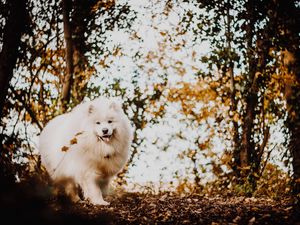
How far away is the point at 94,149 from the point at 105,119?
0.46 meters

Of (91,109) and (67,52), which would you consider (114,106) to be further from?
(67,52)

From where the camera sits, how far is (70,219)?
1465 millimetres

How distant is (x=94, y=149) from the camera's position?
19.8 feet

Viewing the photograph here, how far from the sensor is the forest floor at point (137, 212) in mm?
1366

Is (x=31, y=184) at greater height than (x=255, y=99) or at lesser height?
lesser

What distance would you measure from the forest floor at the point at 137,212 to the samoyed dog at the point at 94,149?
379 millimetres

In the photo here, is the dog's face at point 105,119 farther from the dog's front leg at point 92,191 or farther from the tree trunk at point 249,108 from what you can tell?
the tree trunk at point 249,108

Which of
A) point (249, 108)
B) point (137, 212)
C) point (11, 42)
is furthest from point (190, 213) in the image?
point (249, 108)

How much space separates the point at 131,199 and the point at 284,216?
9.26ft

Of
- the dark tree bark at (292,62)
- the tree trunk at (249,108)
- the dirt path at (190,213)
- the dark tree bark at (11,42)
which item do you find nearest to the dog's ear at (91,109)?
the dirt path at (190,213)

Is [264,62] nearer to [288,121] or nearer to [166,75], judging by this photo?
[288,121]

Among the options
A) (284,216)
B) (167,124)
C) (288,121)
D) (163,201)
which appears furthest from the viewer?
(167,124)

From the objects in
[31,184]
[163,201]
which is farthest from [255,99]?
[31,184]

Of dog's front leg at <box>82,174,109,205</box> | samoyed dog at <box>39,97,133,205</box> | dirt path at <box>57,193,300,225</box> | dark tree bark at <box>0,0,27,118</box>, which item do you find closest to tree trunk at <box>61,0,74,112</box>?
samoyed dog at <box>39,97,133,205</box>
